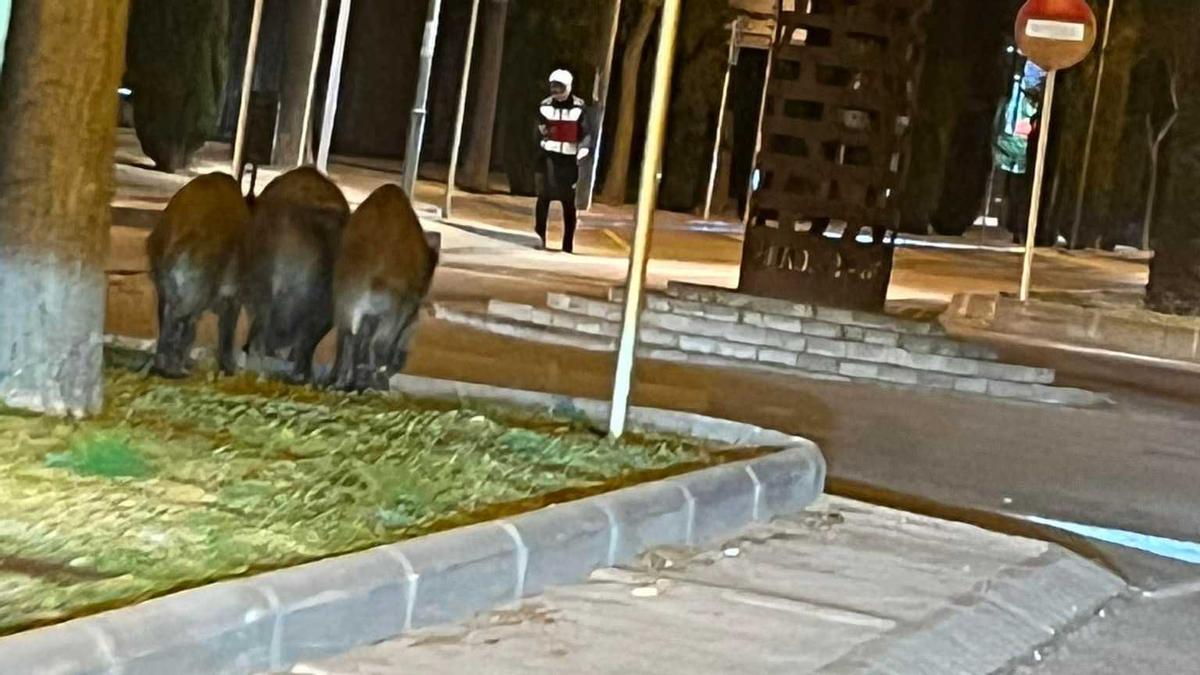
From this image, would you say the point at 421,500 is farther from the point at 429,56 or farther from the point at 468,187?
the point at 468,187

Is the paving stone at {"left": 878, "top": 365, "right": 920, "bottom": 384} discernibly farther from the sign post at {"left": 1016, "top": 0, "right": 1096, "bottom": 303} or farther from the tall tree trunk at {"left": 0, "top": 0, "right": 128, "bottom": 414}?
the tall tree trunk at {"left": 0, "top": 0, "right": 128, "bottom": 414}

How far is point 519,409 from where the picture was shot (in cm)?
757

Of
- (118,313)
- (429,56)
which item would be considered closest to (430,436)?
(118,313)

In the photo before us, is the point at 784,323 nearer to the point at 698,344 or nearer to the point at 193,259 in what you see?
the point at 698,344

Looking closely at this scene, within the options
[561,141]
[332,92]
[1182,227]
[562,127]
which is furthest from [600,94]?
[1182,227]

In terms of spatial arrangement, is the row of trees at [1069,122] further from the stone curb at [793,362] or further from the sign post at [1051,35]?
the stone curb at [793,362]

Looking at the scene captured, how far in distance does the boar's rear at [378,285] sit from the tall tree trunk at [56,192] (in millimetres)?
1113

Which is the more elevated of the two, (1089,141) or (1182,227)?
(1089,141)

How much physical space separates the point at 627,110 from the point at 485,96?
359 cm

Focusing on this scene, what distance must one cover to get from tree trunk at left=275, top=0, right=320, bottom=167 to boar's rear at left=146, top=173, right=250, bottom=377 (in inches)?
574

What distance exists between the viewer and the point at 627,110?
30.8 m

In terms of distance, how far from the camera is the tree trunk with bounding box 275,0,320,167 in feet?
72.1

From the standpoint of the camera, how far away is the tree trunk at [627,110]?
97.1ft

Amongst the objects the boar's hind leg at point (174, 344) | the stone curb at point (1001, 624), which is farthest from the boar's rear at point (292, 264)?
the stone curb at point (1001, 624)
